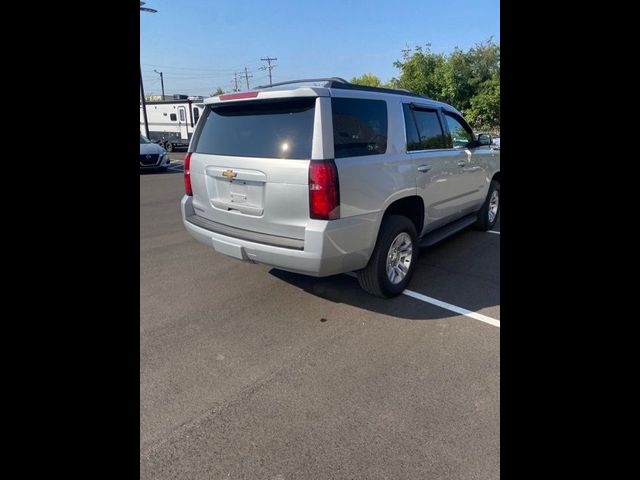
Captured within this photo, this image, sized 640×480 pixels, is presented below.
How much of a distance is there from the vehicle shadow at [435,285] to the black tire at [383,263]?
5.6 inches

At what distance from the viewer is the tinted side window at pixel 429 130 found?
4324 millimetres

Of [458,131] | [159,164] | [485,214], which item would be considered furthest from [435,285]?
[159,164]

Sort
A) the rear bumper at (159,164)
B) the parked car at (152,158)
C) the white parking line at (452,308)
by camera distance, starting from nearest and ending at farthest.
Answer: the white parking line at (452,308), the parked car at (152,158), the rear bumper at (159,164)

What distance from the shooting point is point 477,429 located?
7.51ft

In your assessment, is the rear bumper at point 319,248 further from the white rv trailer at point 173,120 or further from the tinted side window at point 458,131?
the white rv trailer at point 173,120

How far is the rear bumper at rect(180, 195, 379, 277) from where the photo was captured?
309 cm

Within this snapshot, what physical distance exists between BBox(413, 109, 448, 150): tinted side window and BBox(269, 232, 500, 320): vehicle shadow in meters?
1.46

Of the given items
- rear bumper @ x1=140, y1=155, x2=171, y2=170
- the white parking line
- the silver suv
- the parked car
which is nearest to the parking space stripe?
the white parking line

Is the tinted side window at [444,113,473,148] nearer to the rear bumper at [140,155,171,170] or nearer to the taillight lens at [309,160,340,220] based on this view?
the taillight lens at [309,160,340,220]

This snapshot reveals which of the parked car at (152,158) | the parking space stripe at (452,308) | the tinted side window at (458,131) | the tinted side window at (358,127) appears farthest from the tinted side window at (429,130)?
the parked car at (152,158)
